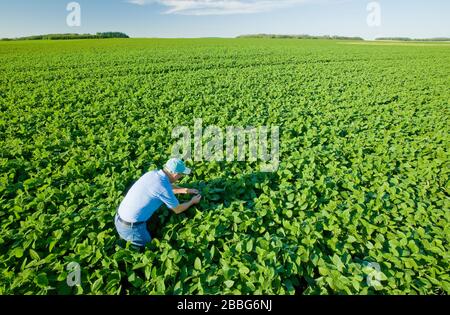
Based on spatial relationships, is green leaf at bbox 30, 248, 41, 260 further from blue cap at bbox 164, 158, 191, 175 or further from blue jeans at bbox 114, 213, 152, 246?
blue cap at bbox 164, 158, 191, 175

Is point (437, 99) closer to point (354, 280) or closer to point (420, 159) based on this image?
point (420, 159)

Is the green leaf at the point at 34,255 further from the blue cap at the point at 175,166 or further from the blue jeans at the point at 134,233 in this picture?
the blue cap at the point at 175,166

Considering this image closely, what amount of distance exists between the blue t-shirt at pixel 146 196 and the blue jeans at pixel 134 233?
11 cm

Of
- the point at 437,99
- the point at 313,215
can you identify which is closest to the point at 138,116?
the point at 313,215

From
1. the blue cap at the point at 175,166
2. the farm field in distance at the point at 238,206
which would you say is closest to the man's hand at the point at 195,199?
the farm field in distance at the point at 238,206

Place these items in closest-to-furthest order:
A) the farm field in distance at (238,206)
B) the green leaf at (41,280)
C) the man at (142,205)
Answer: the green leaf at (41,280), the farm field in distance at (238,206), the man at (142,205)

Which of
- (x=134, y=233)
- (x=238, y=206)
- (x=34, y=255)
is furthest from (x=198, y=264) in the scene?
(x=34, y=255)

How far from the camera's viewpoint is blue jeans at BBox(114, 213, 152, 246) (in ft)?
12.3

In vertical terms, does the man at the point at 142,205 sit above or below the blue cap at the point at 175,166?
below

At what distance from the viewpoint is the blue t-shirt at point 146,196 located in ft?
12.3

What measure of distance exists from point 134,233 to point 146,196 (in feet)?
1.68

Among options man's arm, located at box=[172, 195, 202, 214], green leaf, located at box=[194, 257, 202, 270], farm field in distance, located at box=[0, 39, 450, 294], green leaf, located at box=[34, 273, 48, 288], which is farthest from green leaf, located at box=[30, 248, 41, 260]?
green leaf, located at box=[194, 257, 202, 270]

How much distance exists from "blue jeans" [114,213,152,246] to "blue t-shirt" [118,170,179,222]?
11 centimetres

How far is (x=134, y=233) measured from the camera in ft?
12.3
